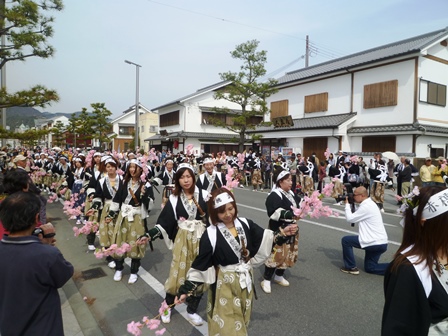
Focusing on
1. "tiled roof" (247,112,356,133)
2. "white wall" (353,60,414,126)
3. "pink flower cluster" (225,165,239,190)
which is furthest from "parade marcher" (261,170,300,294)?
"white wall" (353,60,414,126)

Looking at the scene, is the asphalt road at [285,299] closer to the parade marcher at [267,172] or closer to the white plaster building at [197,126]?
the parade marcher at [267,172]

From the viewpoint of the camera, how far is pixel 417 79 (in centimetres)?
1745

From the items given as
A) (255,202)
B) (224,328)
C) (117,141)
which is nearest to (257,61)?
(255,202)

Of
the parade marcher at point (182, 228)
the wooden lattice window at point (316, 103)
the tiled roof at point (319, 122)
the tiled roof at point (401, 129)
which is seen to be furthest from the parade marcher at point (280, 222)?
the wooden lattice window at point (316, 103)

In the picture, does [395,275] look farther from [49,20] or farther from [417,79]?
[417,79]

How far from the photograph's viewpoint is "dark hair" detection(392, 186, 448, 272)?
1700mm

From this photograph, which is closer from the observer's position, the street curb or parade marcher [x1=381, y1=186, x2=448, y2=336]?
parade marcher [x1=381, y1=186, x2=448, y2=336]

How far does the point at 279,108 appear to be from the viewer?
1031 inches

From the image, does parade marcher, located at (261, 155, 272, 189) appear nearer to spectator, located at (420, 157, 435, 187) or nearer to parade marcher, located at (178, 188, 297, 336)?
spectator, located at (420, 157, 435, 187)

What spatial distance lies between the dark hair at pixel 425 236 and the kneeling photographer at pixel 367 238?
3479 millimetres

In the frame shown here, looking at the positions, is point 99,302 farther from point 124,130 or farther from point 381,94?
point 124,130

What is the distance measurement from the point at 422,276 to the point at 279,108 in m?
25.5

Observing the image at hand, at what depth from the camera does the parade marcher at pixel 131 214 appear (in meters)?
4.83

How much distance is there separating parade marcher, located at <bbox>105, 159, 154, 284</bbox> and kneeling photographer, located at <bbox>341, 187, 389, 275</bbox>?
3440 mm
